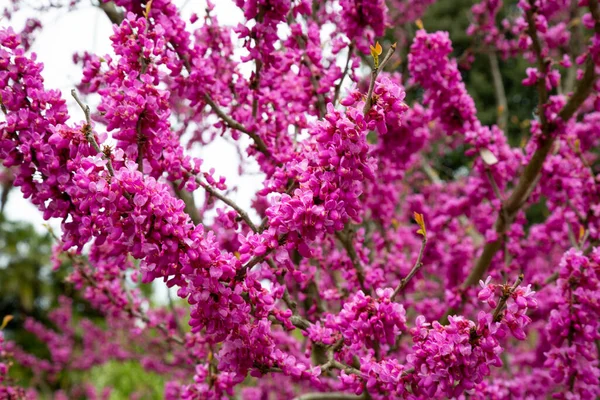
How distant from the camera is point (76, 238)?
6.05 feet

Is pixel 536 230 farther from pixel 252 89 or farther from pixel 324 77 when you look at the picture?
pixel 252 89

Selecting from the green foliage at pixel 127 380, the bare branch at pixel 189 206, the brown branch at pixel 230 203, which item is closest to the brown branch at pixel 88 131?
the brown branch at pixel 230 203

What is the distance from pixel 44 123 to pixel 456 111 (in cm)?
224

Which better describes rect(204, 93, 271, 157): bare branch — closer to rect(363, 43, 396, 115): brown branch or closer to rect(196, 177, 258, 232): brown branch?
rect(196, 177, 258, 232): brown branch

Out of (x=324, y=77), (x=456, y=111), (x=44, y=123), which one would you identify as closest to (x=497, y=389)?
(x=456, y=111)

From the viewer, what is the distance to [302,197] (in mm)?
1559

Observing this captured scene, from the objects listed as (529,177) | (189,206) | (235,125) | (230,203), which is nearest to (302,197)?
(230,203)

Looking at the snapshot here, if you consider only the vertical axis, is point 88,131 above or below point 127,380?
below

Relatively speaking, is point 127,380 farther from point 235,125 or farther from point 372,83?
point 372,83

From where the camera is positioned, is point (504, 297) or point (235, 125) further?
point (235, 125)

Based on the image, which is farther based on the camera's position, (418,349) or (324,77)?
(324,77)

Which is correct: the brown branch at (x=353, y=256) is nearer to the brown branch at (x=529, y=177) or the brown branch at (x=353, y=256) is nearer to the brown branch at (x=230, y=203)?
the brown branch at (x=230, y=203)

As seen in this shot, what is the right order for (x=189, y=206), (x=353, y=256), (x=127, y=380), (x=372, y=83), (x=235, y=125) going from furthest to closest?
(x=127, y=380)
(x=189, y=206)
(x=353, y=256)
(x=235, y=125)
(x=372, y=83)

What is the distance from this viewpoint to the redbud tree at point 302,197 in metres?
1.62
